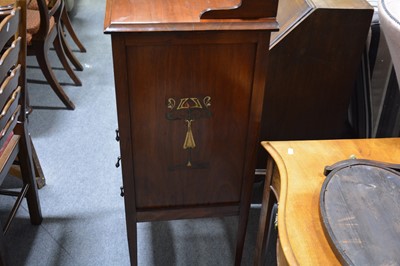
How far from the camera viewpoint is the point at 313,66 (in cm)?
141

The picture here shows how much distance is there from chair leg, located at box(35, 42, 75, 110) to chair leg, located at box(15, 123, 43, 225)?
2.55 feet

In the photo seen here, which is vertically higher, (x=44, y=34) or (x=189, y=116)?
(x=189, y=116)

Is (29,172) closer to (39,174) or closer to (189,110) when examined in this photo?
(39,174)

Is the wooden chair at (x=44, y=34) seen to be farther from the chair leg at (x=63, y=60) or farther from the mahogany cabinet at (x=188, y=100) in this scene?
the mahogany cabinet at (x=188, y=100)

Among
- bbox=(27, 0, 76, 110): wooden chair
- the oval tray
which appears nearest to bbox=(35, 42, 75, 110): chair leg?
bbox=(27, 0, 76, 110): wooden chair

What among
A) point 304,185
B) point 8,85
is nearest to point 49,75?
point 8,85

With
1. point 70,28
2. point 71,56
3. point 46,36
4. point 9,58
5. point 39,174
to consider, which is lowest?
point 39,174

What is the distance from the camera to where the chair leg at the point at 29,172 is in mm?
1414

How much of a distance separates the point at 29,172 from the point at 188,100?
76cm

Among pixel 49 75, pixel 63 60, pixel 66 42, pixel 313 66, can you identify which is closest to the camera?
pixel 313 66

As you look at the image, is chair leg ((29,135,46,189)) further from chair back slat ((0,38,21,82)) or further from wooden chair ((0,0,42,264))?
chair back slat ((0,38,21,82))

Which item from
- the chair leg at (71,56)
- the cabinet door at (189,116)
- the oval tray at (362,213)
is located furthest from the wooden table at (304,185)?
the chair leg at (71,56)

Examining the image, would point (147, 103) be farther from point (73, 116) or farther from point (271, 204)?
point (73, 116)

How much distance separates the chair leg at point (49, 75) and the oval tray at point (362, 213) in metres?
1.72
